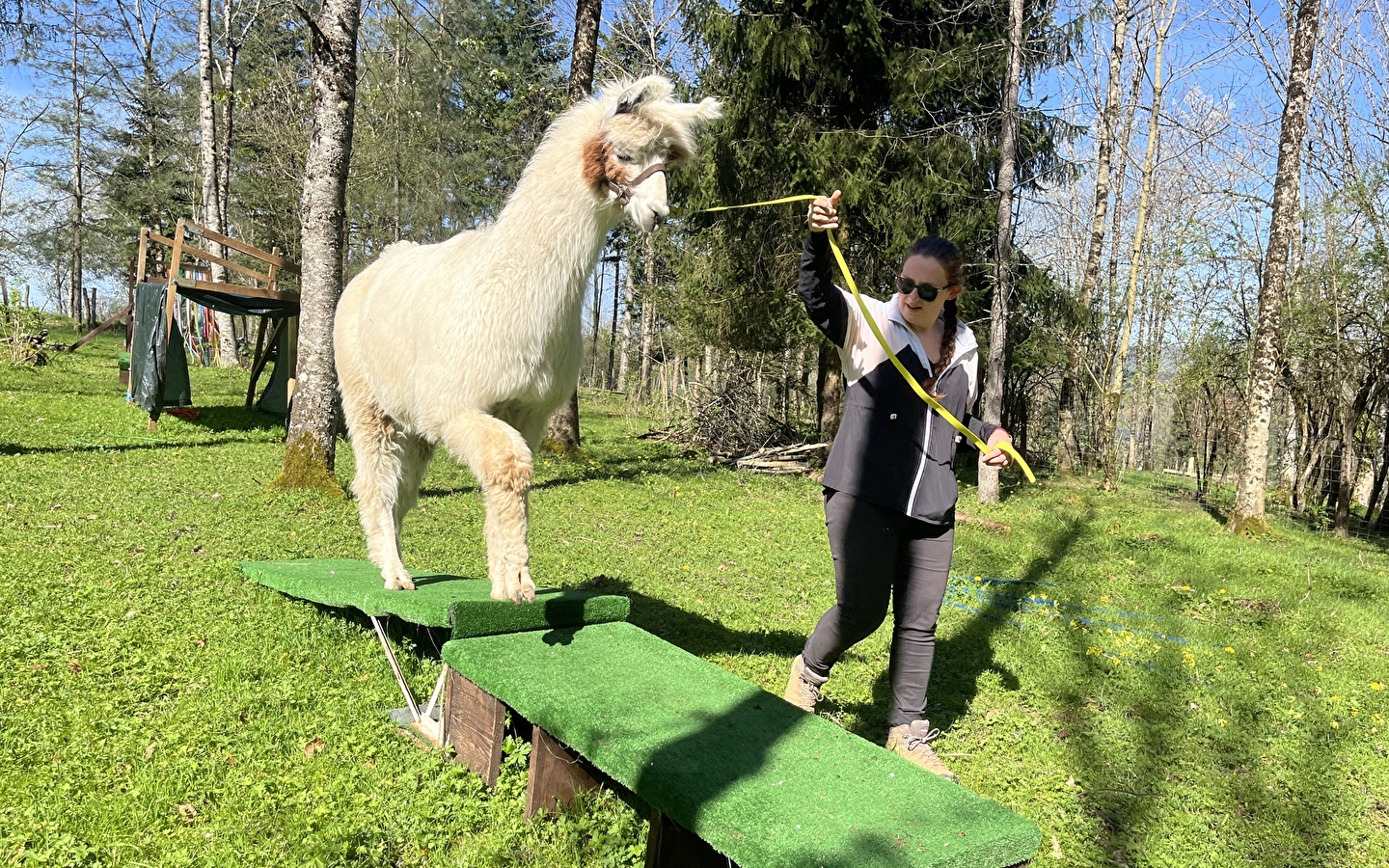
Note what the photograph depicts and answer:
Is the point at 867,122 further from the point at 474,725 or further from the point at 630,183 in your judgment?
the point at 474,725

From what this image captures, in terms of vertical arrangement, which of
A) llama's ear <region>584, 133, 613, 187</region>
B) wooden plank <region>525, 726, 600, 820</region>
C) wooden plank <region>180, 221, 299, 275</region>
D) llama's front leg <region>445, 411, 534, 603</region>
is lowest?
wooden plank <region>525, 726, 600, 820</region>

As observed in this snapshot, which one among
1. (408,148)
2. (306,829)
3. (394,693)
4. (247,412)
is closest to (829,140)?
(247,412)

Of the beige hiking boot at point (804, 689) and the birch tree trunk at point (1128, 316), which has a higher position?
the birch tree trunk at point (1128, 316)

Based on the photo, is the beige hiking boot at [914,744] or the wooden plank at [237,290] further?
the wooden plank at [237,290]

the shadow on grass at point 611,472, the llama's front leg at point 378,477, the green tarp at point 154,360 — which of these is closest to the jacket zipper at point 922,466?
the llama's front leg at point 378,477

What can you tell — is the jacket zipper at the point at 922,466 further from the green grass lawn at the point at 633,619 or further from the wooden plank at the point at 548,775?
the wooden plank at the point at 548,775

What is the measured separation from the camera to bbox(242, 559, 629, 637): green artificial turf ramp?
11.4 feet

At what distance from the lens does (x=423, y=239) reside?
30.2 meters

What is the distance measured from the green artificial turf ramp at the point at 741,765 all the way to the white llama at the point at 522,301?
0.42 metres

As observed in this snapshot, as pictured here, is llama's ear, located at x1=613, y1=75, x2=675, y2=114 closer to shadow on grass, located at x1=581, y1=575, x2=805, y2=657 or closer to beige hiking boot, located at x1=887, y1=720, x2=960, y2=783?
beige hiking boot, located at x1=887, y1=720, x2=960, y2=783

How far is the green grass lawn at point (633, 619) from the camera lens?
3.05 metres

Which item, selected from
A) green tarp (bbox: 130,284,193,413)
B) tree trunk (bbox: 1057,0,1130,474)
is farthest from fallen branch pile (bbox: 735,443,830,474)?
green tarp (bbox: 130,284,193,413)

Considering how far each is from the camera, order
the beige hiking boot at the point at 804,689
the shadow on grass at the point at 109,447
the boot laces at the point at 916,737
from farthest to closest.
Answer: the shadow on grass at the point at 109,447, the beige hiking boot at the point at 804,689, the boot laces at the point at 916,737

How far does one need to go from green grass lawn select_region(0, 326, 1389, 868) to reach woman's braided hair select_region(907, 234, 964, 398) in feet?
6.86
